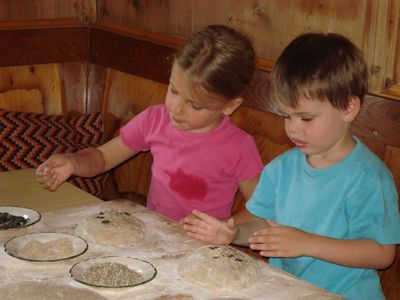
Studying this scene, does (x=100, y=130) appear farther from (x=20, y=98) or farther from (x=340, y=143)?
Result: (x=340, y=143)

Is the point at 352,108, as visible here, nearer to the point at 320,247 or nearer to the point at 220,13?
the point at 320,247

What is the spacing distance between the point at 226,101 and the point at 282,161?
341mm

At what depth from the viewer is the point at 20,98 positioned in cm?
330

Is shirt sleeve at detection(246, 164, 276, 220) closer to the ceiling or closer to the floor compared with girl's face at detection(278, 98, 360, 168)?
closer to the floor

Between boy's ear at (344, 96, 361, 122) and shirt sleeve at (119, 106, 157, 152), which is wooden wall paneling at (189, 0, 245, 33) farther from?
boy's ear at (344, 96, 361, 122)

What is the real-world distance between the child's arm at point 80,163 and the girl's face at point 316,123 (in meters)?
0.72

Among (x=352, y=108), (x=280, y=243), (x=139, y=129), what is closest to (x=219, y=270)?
(x=280, y=243)

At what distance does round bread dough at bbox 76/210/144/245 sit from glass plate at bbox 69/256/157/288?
99mm

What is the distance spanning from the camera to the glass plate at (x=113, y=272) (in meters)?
1.48

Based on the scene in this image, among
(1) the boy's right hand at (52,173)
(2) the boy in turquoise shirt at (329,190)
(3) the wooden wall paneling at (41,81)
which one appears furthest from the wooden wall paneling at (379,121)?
(3) the wooden wall paneling at (41,81)

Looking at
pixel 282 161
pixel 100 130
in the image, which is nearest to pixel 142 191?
pixel 100 130

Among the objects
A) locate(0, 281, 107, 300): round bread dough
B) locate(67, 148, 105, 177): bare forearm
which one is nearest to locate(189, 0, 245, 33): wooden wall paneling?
locate(67, 148, 105, 177): bare forearm

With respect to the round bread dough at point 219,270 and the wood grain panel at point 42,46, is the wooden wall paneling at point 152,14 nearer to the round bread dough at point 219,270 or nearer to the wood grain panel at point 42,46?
the wood grain panel at point 42,46

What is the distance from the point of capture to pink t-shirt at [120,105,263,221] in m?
2.34
